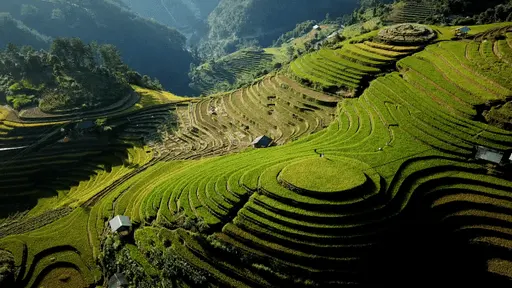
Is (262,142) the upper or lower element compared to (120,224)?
upper

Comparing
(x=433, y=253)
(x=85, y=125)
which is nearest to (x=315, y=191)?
(x=433, y=253)

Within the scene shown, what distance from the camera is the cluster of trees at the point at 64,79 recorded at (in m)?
52.8

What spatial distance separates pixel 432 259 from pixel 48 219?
31.2 m

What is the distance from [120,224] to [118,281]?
4356 millimetres

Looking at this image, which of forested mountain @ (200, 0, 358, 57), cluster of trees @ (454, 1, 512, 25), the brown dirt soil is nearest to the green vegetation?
the brown dirt soil

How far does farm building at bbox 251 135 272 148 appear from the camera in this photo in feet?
120

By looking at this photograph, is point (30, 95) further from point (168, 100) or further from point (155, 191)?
point (155, 191)

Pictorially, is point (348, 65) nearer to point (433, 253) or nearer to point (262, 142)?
point (262, 142)

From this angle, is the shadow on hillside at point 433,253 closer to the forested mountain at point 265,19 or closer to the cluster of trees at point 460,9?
the cluster of trees at point 460,9

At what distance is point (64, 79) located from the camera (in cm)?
5784

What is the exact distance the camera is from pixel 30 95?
182 ft

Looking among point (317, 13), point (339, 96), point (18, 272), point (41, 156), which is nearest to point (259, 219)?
point (18, 272)

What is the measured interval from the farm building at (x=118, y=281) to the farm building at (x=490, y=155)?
2781cm

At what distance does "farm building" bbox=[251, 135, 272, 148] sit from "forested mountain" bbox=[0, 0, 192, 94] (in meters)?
98.9
